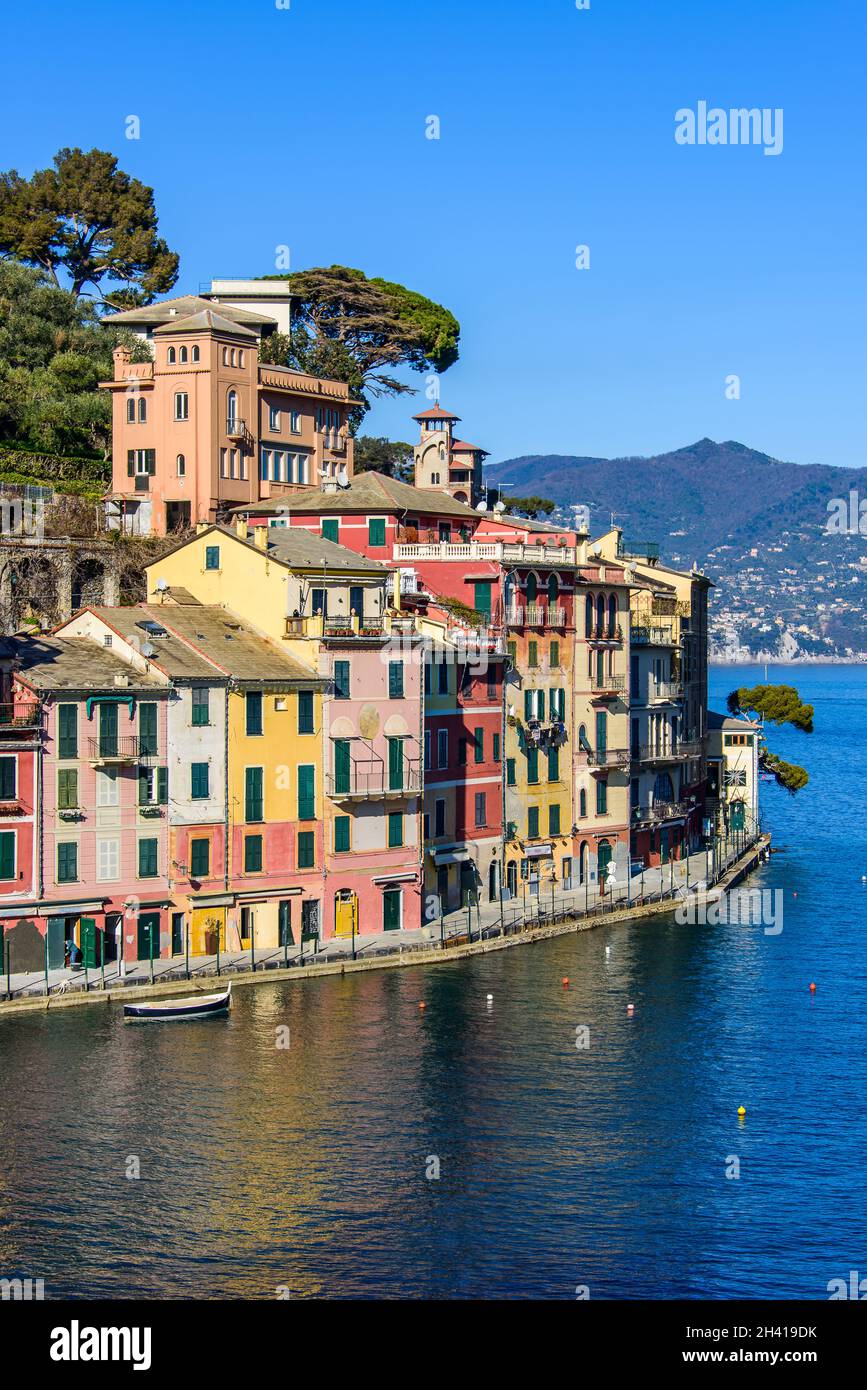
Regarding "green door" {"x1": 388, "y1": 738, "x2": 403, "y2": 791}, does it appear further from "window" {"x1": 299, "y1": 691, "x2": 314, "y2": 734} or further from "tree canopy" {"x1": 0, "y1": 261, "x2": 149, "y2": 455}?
"tree canopy" {"x1": 0, "y1": 261, "x2": 149, "y2": 455}

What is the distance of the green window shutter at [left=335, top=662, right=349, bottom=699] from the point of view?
78.8 metres

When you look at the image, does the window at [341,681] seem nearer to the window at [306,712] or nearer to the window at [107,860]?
the window at [306,712]

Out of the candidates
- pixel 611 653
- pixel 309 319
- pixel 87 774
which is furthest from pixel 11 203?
pixel 87 774

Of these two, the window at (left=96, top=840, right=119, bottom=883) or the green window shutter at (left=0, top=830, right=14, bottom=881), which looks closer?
the green window shutter at (left=0, top=830, right=14, bottom=881)

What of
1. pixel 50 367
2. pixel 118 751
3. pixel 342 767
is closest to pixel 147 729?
pixel 118 751

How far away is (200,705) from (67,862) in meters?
7.95

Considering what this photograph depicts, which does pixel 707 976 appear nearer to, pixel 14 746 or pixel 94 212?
pixel 14 746

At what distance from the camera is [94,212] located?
12412cm

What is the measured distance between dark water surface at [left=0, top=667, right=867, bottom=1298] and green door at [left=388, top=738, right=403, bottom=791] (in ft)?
25.8

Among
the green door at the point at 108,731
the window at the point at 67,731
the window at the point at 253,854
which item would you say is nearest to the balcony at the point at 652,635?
the window at the point at 253,854

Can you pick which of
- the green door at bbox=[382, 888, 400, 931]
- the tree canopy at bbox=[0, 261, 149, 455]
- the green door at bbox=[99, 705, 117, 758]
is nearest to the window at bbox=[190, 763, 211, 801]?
the green door at bbox=[99, 705, 117, 758]

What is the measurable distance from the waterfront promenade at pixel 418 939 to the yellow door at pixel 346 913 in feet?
1.72

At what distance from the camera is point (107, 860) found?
71750mm
